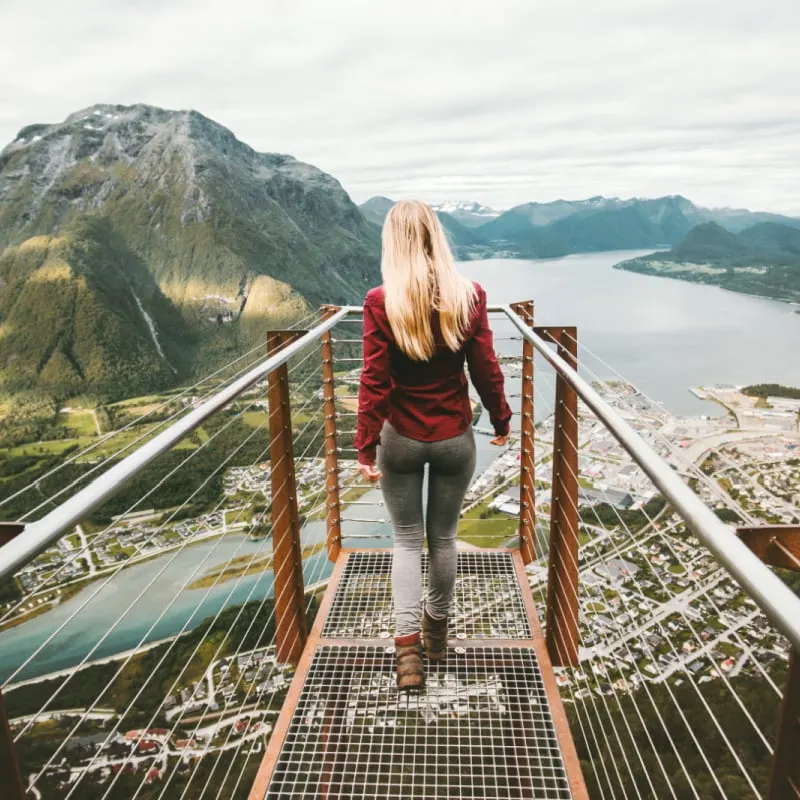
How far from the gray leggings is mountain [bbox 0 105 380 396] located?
79209mm

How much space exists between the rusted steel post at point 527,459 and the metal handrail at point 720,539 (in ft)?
5.04

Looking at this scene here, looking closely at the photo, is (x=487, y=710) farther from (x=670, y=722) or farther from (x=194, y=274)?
(x=194, y=274)

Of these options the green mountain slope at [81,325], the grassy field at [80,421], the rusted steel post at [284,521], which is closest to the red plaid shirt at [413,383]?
the rusted steel post at [284,521]

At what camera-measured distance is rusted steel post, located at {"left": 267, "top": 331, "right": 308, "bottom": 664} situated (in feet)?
7.58

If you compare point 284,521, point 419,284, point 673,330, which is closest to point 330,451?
point 284,521

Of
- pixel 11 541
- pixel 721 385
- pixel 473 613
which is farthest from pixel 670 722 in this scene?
pixel 721 385

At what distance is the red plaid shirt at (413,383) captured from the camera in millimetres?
1753

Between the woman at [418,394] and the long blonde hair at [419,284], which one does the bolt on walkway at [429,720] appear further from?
the long blonde hair at [419,284]

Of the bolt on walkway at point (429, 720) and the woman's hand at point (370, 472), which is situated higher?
the woman's hand at point (370, 472)

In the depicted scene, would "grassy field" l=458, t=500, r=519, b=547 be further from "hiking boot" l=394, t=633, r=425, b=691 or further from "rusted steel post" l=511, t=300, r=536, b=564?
"hiking boot" l=394, t=633, r=425, b=691

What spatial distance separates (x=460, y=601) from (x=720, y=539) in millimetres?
1988

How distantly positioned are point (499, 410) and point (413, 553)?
1.84ft

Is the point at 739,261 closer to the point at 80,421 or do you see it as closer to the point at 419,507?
the point at 80,421

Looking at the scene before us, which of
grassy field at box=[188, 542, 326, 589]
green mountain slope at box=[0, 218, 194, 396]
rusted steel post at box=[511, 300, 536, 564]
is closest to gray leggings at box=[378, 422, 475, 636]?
grassy field at box=[188, 542, 326, 589]
